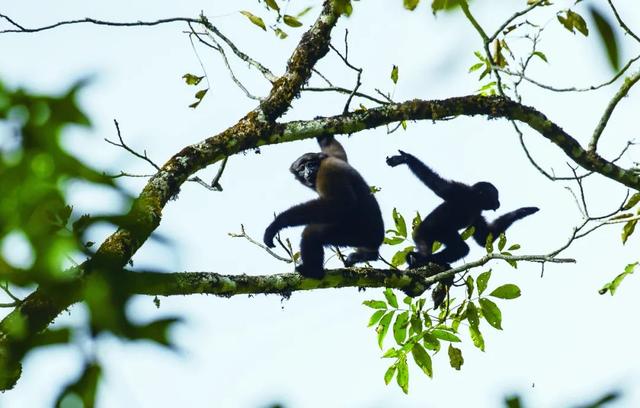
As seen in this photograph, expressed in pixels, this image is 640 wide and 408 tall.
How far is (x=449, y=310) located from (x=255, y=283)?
2.15 m

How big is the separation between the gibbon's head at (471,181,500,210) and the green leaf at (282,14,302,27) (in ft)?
10.7

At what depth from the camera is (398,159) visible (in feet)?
29.7

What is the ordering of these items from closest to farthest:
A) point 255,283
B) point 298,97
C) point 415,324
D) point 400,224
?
point 255,283
point 298,97
point 415,324
point 400,224

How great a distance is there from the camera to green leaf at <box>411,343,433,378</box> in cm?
733

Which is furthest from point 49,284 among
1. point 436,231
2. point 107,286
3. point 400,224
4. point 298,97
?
point 436,231

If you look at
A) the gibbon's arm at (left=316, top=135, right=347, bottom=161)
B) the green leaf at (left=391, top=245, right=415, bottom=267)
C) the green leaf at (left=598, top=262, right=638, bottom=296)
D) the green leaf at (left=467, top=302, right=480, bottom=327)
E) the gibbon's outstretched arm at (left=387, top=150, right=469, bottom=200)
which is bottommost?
the green leaf at (left=598, top=262, right=638, bottom=296)

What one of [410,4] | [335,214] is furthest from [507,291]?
[410,4]

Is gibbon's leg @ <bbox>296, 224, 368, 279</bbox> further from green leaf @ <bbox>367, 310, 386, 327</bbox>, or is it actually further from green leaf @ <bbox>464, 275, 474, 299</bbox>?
green leaf @ <bbox>464, 275, 474, 299</bbox>

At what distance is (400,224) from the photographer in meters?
8.09

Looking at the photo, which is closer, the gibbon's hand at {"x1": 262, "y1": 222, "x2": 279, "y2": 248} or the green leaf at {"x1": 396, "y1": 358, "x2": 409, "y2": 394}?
the green leaf at {"x1": 396, "y1": 358, "x2": 409, "y2": 394}

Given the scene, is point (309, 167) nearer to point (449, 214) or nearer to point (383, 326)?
point (449, 214)

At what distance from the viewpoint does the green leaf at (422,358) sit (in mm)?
7332

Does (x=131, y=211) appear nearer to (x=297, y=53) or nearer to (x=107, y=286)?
(x=107, y=286)

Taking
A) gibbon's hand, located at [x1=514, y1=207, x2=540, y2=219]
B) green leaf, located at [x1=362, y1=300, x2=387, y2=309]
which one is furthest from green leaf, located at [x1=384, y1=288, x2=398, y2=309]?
gibbon's hand, located at [x1=514, y1=207, x2=540, y2=219]
